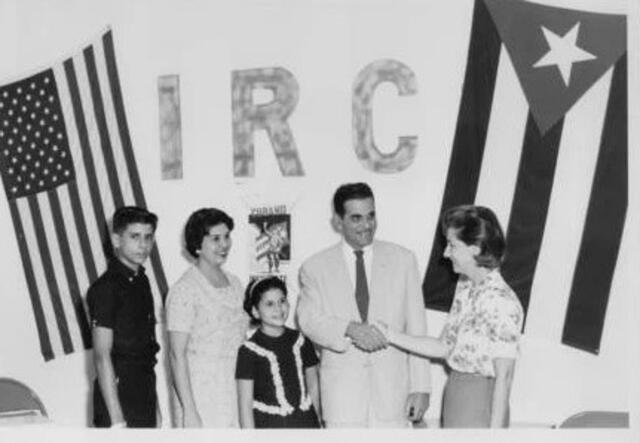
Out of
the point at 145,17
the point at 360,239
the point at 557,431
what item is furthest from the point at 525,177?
the point at 557,431

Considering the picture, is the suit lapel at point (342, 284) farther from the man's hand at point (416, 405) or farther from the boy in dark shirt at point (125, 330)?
the boy in dark shirt at point (125, 330)

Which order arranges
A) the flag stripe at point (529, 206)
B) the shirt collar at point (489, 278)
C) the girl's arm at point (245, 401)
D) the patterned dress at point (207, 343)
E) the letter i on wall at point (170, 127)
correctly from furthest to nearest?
the letter i on wall at point (170, 127), the flag stripe at point (529, 206), the patterned dress at point (207, 343), the girl's arm at point (245, 401), the shirt collar at point (489, 278)

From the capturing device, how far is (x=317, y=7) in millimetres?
5000

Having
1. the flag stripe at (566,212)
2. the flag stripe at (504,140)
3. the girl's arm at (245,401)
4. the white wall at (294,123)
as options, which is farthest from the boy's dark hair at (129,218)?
the flag stripe at (566,212)

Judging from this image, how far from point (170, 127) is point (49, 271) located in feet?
3.61

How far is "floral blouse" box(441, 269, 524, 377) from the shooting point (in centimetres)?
327

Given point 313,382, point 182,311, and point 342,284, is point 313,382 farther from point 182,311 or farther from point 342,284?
point 182,311

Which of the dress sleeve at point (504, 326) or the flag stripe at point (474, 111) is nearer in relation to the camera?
the dress sleeve at point (504, 326)

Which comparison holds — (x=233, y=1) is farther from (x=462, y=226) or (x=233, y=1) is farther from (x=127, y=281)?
(x=462, y=226)

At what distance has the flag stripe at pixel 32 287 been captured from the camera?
555 cm

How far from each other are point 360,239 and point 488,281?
2.95 feet

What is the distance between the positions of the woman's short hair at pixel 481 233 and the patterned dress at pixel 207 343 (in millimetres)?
1187

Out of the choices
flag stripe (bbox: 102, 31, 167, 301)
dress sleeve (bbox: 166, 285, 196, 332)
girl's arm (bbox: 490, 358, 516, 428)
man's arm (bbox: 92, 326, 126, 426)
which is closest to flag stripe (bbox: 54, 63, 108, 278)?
flag stripe (bbox: 102, 31, 167, 301)

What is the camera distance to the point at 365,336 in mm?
4023
